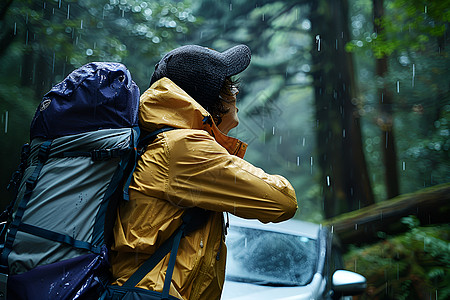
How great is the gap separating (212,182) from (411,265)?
6.55 m

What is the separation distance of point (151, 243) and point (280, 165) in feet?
83.9

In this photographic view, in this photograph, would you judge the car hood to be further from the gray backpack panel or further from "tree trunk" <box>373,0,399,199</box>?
"tree trunk" <box>373,0,399,199</box>

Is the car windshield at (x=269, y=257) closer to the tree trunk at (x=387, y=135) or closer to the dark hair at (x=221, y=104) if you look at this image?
the dark hair at (x=221, y=104)

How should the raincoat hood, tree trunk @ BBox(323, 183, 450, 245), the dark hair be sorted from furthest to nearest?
tree trunk @ BBox(323, 183, 450, 245) → the dark hair → the raincoat hood

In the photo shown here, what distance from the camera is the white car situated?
3.29 metres

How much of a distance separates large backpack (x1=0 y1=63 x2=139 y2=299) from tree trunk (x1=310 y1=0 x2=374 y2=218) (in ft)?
25.6

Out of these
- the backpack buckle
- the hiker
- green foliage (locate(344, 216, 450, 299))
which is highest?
the backpack buckle

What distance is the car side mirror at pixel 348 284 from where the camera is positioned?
10.7 ft

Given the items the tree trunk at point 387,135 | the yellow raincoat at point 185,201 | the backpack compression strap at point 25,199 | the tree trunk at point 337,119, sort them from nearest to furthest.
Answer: the backpack compression strap at point 25,199 → the yellow raincoat at point 185,201 → the tree trunk at point 337,119 → the tree trunk at point 387,135

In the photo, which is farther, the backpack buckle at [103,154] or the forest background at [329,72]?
the forest background at [329,72]

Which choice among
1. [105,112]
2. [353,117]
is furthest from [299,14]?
[105,112]

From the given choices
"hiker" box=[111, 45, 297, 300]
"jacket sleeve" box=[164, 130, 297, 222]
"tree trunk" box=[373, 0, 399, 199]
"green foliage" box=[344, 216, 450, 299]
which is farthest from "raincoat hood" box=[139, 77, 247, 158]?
"tree trunk" box=[373, 0, 399, 199]

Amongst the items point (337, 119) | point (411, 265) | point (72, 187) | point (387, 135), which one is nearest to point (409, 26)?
point (337, 119)

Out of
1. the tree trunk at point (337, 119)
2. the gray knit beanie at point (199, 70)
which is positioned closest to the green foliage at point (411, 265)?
the tree trunk at point (337, 119)
